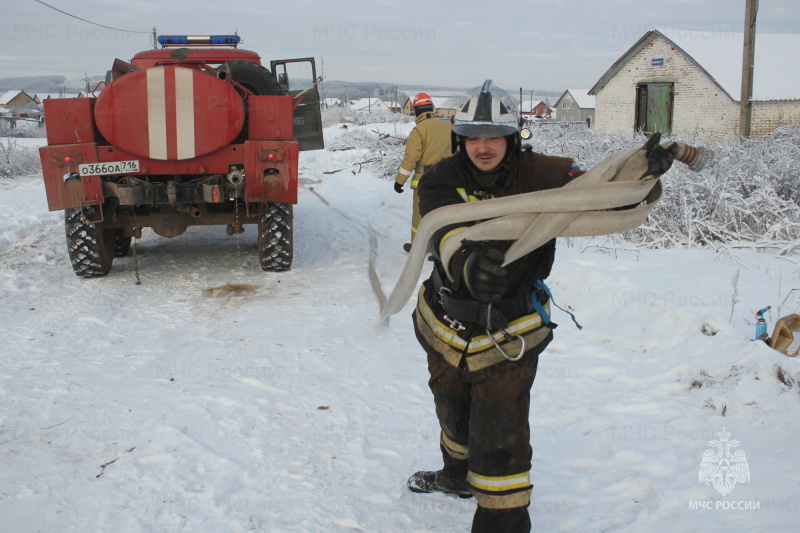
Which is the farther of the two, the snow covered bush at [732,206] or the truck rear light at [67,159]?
the snow covered bush at [732,206]

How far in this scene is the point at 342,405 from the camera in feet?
12.2

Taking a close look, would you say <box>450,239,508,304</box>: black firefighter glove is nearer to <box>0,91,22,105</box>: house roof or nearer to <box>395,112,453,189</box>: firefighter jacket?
<box>395,112,453,189</box>: firefighter jacket

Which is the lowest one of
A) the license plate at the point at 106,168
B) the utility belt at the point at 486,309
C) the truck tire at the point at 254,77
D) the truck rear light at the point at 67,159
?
the utility belt at the point at 486,309

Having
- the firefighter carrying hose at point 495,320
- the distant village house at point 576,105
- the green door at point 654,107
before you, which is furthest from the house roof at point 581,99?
the firefighter carrying hose at point 495,320

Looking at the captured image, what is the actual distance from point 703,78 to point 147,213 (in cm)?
2074

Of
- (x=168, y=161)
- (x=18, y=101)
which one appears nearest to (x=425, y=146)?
(x=168, y=161)

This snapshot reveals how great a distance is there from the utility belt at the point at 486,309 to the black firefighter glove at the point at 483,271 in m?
0.20

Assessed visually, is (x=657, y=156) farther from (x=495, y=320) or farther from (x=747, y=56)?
(x=747, y=56)

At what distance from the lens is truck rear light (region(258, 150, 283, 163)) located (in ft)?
20.6

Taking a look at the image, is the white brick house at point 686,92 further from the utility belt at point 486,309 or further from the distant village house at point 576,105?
the distant village house at point 576,105

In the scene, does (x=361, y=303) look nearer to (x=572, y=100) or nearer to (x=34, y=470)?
(x=34, y=470)

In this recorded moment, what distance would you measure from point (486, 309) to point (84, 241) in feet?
17.5

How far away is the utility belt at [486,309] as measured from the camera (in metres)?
2.35

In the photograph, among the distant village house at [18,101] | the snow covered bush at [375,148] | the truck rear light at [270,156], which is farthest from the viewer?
the distant village house at [18,101]
